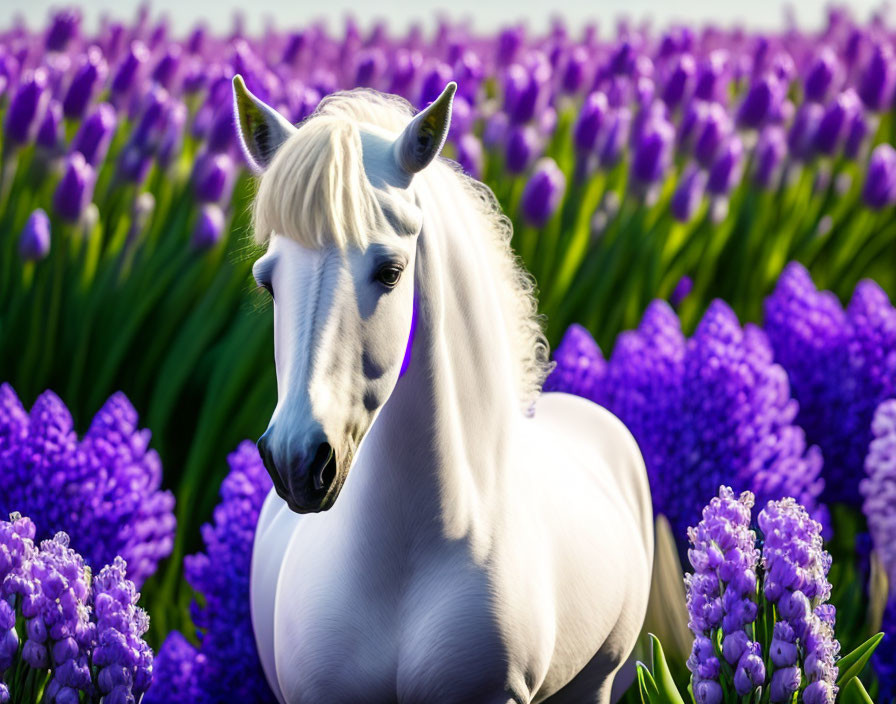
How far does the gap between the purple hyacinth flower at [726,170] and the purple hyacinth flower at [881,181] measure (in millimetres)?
580

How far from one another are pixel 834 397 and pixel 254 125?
6.58ft

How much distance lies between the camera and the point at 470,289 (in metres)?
1.55

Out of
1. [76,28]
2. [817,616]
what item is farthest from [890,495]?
[76,28]

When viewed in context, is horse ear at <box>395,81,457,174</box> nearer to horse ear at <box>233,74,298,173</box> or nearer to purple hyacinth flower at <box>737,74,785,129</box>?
horse ear at <box>233,74,298,173</box>

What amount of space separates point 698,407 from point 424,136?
1359 millimetres

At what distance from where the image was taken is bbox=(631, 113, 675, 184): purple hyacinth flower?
359cm

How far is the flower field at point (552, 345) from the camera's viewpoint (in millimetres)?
1621

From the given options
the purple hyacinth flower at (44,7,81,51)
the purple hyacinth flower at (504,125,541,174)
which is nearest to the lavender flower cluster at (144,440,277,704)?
the purple hyacinth flower at (504,125,541,174)

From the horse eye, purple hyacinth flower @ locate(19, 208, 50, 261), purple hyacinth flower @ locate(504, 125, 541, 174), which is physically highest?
the horse eye

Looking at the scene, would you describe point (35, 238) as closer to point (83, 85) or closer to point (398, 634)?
point (83, 85)

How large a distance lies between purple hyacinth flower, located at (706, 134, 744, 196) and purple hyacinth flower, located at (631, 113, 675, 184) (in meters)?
0.18

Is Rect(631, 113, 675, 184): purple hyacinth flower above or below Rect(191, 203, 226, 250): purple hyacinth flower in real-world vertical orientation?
above

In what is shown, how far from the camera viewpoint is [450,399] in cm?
151

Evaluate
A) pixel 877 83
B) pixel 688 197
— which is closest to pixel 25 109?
pixel 688 197
